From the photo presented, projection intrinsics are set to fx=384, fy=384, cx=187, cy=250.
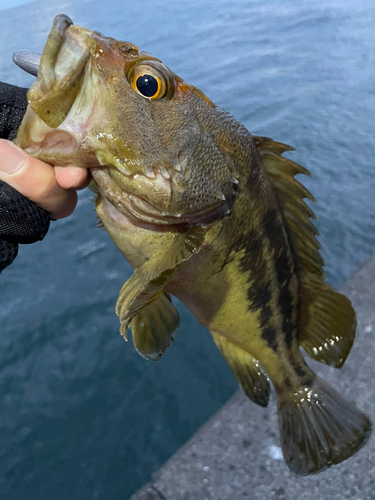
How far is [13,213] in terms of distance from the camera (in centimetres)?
123

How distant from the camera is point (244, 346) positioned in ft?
6.41

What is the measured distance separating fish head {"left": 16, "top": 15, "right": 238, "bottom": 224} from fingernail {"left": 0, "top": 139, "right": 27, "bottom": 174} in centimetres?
6

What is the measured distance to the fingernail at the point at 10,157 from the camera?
3.65ft

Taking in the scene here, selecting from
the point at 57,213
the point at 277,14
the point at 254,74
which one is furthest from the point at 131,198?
the point at 277,14

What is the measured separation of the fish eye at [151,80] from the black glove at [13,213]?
20.3 inches

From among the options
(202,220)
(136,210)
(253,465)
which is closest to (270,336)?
(202,220)

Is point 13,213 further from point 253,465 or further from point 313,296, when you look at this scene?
point 253,465

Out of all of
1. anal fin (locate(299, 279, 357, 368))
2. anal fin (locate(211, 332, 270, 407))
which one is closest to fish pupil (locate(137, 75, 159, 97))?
anal fin (locate(299, 279, 357, 368))

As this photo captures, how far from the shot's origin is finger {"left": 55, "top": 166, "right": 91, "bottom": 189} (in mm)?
1223

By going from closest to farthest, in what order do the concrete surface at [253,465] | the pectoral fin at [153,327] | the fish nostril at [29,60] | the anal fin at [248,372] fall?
the fish nostril at [29,60] < the pectoral fin at [153,327] < the anal fin at [248,372] < the concrete surface at [253,465]

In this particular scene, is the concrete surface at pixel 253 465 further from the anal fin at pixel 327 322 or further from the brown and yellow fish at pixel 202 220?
the anal fin at pixel 327 322

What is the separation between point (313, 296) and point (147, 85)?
4.14 ft

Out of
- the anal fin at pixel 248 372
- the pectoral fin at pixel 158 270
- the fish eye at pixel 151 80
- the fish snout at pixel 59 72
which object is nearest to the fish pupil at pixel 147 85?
the fish eye at pixel 151 80

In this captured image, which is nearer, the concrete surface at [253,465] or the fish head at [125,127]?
the fish head at [125,127]
